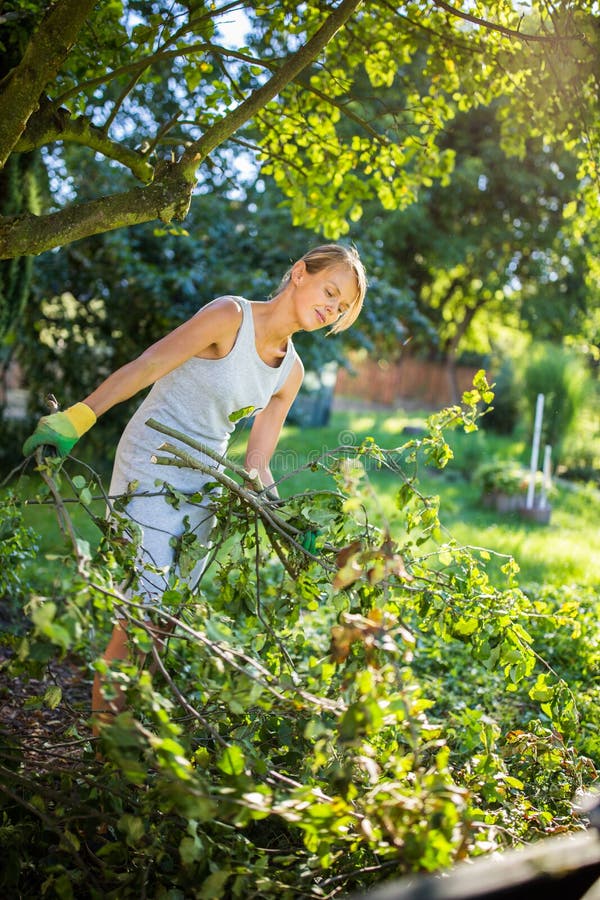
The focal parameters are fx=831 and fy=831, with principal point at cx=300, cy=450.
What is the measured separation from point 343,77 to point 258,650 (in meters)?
2.96

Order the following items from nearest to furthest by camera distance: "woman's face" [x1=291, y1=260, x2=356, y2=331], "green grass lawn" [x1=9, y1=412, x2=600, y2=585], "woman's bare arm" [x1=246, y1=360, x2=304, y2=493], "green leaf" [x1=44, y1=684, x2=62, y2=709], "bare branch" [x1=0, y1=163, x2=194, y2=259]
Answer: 1. "green leaf" [x1=44, y1=684, x2=62, y2=709]
2. "bare branch" [x1=0, y1=163, x2=194, y2=259]
3. "woman's face" [x1=291, y1=260, x2=356, y2=331]
4. "woman's bare arm" [x1=246, y1=360, x2=304, y2=493]
5. "green grass lawn" [x1=9, y1=412, x2=600, y2=585]

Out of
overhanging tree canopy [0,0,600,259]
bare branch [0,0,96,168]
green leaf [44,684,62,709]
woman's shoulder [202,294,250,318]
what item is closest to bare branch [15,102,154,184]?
overhanging tree canopy [0,0,600,259]

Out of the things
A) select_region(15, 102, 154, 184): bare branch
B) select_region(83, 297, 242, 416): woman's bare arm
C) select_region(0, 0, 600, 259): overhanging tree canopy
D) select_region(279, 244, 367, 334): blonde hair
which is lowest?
select_region(83, 297, 242, 416): woman's bare arm

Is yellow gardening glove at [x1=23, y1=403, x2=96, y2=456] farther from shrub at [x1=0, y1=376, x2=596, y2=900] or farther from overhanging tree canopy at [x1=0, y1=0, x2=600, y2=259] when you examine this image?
overhanging tree canopy at [x1=0, y1=0, x2=600, y2=259]

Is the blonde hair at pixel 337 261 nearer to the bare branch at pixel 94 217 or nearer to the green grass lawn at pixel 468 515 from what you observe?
the bare branch at pixel 94 217

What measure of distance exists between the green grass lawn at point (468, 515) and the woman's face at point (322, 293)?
1.68ft

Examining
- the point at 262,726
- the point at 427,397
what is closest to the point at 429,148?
the point at 262,726

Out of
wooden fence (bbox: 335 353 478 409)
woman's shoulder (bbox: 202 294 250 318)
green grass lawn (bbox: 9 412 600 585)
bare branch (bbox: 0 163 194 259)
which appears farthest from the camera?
wooden fence (bbox: 335 353 478 409)

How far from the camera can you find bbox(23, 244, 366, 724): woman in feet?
8.50

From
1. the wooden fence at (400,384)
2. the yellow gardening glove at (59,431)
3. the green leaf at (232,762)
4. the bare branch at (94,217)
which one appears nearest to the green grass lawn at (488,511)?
the yellow gardening glove at (59,431)

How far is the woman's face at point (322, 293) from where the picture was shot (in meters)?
2.78

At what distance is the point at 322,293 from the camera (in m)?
2.79

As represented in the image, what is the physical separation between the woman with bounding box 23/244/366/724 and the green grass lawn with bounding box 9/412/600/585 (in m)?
0.30

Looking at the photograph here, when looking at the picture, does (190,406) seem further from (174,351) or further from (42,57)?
(42,57)
